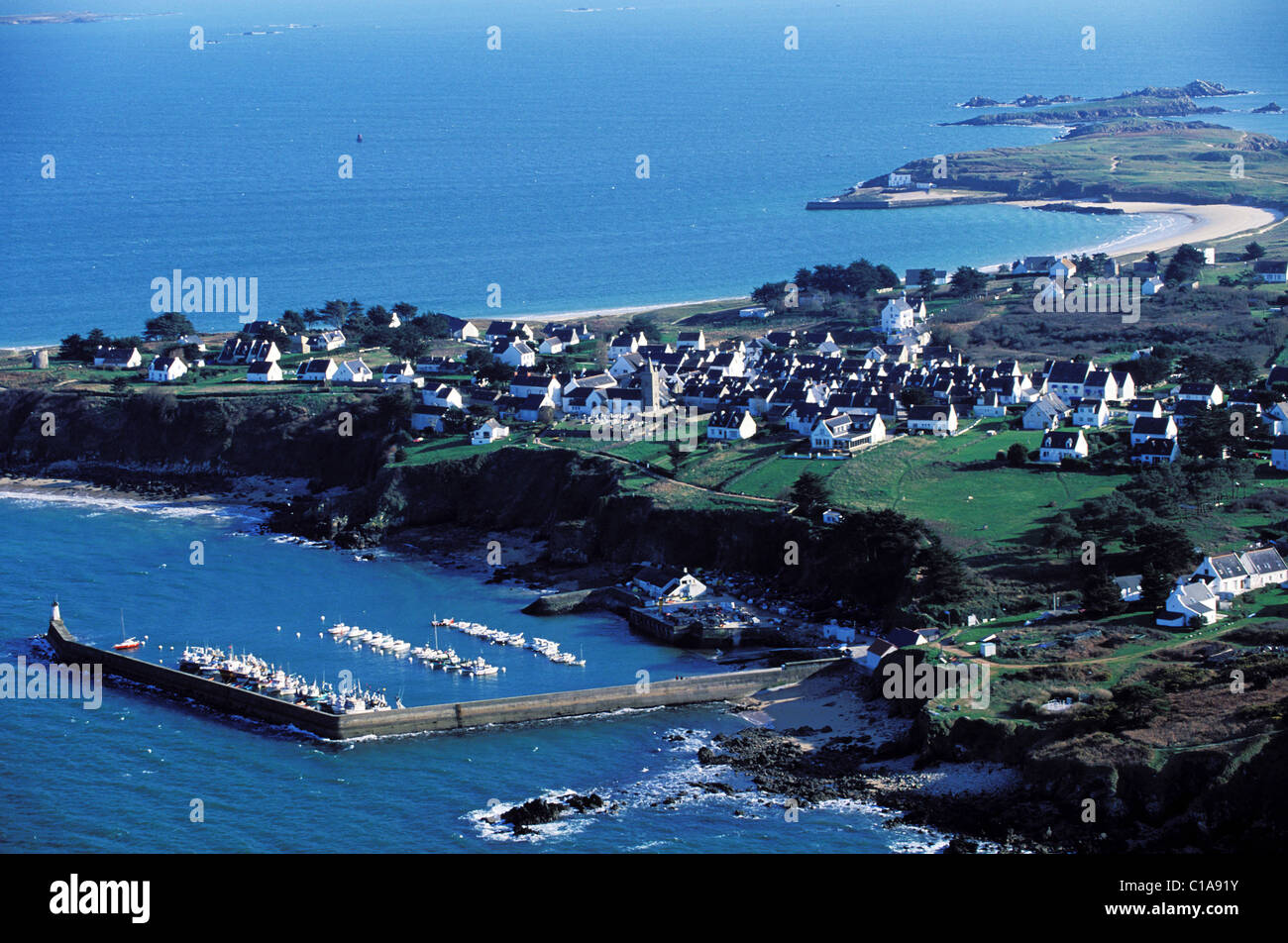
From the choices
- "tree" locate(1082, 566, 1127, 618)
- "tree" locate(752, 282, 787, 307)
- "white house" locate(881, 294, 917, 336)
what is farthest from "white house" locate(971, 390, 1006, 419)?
"tree" locate(752, 282, 787, 307)

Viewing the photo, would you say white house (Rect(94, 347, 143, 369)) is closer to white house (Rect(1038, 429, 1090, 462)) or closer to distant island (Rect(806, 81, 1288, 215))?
white house (Rect(1038, 429, 1090, 462))

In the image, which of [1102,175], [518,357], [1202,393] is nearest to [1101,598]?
[1202,393]

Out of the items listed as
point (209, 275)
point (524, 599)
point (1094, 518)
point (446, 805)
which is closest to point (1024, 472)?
point (1094, 518)

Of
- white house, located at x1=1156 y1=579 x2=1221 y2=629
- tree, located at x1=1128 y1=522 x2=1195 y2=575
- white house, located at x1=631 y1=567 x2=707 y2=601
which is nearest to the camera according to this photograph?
white house, located at x1=1156 y1=579 x2=1221 y2=629

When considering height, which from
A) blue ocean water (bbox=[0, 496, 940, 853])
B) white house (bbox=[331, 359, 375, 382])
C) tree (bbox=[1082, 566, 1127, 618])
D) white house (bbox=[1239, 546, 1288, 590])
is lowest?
blue ocean water (bbox=[0, 496, 940, 853])

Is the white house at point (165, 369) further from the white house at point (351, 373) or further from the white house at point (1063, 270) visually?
the white house at point (1063, 270)

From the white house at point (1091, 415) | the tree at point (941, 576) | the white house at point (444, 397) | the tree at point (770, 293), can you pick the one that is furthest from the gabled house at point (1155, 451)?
the tree at point (770, 293)

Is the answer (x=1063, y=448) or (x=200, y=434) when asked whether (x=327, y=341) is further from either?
(x=1063, y=448)
